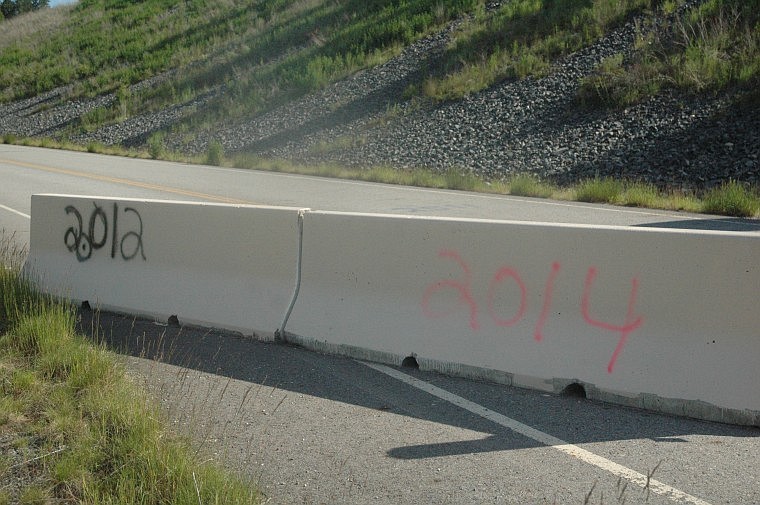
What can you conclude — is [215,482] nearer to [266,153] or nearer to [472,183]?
[472,183]

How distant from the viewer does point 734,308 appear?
5457 mm

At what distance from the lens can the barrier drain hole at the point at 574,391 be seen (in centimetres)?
592

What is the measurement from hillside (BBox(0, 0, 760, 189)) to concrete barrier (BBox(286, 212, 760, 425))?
1255 cm

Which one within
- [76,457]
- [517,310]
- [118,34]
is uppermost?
[118,34]

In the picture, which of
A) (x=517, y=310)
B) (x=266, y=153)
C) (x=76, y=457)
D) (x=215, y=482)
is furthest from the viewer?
(x=266, y=153)

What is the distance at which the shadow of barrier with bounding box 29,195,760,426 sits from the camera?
5500 mm

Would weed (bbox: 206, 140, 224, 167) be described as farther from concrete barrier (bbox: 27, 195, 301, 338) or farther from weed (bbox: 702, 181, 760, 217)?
concrete barrier (bbox: 27, 195, 301, 338)

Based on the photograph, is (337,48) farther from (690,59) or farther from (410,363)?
(410,363)

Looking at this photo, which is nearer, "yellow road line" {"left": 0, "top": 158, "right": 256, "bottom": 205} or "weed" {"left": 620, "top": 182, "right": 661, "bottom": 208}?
"weed" {"left": 620, "top": 182, "right": 661, "bottom": 208}

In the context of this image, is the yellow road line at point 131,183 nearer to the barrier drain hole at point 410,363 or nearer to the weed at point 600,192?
the weed at point 600,192

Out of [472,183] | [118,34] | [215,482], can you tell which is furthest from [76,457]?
[118,34]

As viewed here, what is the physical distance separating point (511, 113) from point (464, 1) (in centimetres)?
1177

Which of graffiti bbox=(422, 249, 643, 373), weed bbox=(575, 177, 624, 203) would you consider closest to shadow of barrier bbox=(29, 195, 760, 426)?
graffiti bbox=(422, 249, 643, 373)

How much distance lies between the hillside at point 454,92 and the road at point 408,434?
1306 centimetres
